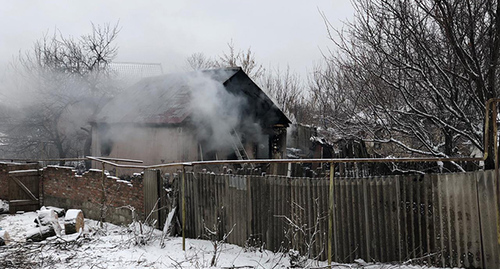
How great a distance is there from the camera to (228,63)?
36500mm

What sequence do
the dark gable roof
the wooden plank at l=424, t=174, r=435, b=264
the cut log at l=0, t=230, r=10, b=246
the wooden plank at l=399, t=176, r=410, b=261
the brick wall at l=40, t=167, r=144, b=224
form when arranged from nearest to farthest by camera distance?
the wooden plank at l=424, t=174, r=435, b=264
the wooden plank at l=399, t=176, r=410, b=261
the cut log at l=0, t=230, r=10, b=246
the brick wall at l=40, t=167, r=144, b=224
the dark gable roof

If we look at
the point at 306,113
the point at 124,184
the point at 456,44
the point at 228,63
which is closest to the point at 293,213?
the point at 456,44

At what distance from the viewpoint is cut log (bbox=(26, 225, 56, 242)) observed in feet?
27.0

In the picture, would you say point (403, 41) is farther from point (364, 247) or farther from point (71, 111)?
point (71, 111)

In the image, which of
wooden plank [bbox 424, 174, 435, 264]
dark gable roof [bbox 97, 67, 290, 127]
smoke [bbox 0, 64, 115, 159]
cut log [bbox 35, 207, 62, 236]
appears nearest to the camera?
wooden plank [bbox 424, 174, 435, 264]

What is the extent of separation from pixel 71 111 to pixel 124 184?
47.1ft

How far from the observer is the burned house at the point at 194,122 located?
13.5 m

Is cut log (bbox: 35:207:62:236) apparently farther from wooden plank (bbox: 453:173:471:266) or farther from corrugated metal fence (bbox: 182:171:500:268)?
wooden plank (bbox: 453:173:471:266)

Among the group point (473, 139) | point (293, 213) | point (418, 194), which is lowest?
point (293, 213)

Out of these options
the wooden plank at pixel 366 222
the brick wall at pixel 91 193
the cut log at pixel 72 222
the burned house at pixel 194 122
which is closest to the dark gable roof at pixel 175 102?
the burned house at pixel 194 122

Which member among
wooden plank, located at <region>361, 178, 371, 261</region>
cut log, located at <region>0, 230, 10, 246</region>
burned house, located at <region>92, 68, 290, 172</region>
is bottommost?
cut log, located at <region>0, 230, 10, 246</region>

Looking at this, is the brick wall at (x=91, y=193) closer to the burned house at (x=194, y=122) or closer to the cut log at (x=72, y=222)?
the cut log at (x=72, y=222)

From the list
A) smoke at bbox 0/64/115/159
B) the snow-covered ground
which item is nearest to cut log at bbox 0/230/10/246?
the snow-covered ground

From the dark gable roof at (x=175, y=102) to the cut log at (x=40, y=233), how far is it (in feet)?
18.6
